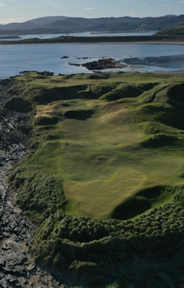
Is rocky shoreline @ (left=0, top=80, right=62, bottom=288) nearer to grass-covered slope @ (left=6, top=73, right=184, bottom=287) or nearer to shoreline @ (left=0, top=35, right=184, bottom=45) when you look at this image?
grass-covered slope @ (left=6, top=73, right=184, bottom=287)

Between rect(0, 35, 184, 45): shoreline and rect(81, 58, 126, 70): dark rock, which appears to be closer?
rect(81, 58, 126, 70): dark rock

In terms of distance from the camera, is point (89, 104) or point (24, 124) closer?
point (24, 124)

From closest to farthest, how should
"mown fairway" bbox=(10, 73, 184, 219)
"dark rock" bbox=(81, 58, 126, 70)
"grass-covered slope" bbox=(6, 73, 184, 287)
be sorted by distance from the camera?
"grass-covered slope" bbox=(6, 73, 184, 287), "mown fairway" bbox=(10, 73, 184, 219), "dark rock" bbox=(81, 58, 126, 70)

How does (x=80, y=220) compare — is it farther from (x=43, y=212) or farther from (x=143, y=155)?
(x=143, y=155)

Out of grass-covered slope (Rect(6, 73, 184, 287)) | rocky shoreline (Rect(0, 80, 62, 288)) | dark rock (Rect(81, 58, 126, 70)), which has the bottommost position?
rocky shoreline (Rect(0, 80, 62, 288))

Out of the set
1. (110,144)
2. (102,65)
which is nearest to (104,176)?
(110,144)

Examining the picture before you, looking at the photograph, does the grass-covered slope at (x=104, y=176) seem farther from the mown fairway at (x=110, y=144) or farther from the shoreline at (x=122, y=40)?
the shoreline at (x=122, y=40)

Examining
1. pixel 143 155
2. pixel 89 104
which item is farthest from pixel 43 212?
pixel 89 104

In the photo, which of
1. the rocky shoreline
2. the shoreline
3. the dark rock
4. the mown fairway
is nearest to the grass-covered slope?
the mown fairway
